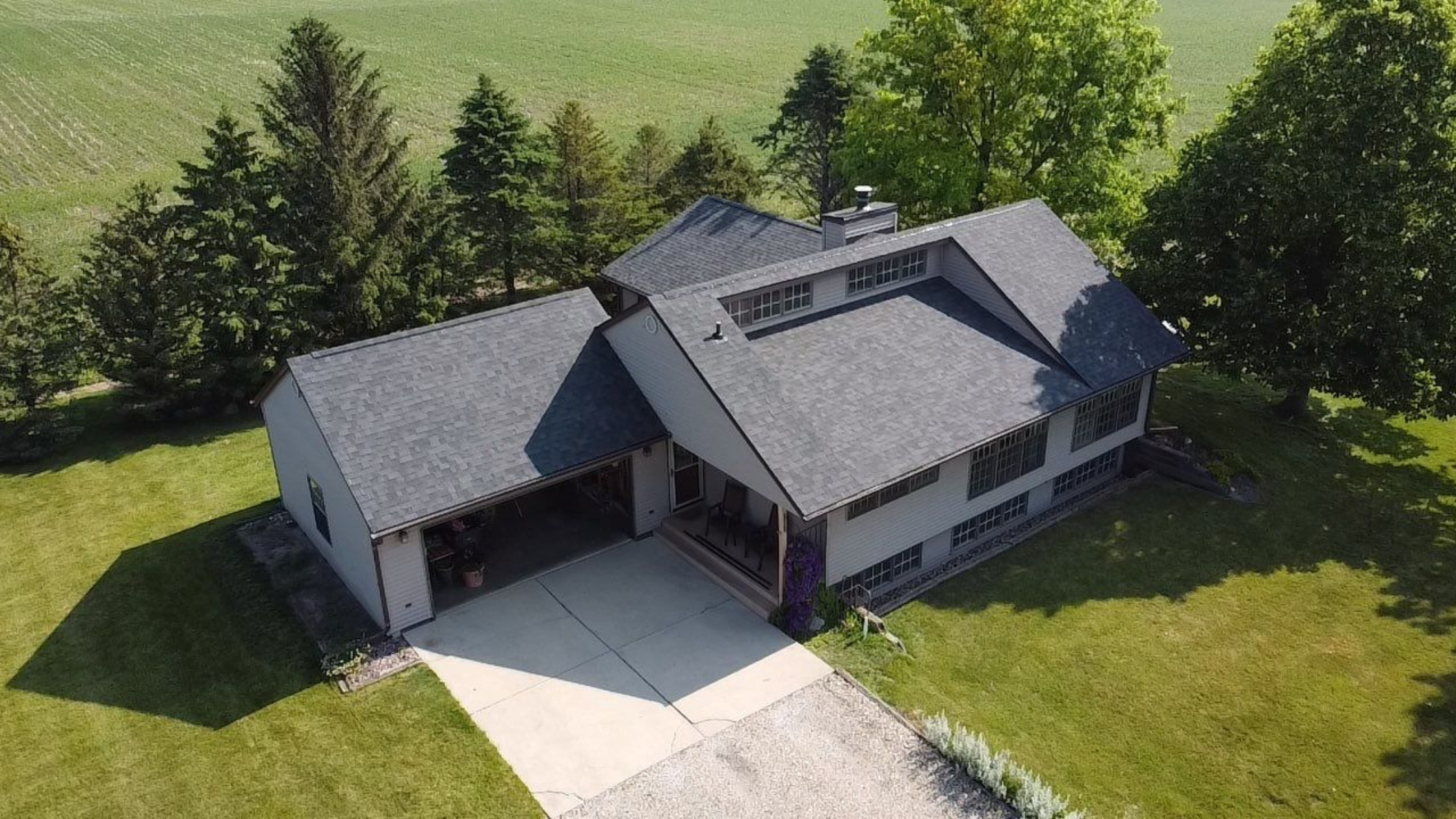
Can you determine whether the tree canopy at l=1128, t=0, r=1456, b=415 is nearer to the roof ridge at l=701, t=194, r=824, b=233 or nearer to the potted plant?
the roof ridge at l=701, t=194, r=824, b=233

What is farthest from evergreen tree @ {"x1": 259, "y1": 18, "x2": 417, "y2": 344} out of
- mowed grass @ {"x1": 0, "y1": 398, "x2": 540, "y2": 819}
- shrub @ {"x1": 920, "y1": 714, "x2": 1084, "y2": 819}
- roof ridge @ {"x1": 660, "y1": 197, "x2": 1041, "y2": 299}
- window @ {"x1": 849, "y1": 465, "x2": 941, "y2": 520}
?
shrub @ {"x1": 920, "y1": 714, "x2": 1084, "y2": 819}

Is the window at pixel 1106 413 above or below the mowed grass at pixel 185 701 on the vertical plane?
above

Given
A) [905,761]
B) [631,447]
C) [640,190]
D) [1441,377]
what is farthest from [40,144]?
[1441,377]

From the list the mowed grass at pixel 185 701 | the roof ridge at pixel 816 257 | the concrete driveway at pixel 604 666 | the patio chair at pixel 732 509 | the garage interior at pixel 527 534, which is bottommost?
the mowed grass at pixel 185 701

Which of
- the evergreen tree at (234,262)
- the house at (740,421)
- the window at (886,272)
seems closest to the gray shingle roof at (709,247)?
the window at (886,272)

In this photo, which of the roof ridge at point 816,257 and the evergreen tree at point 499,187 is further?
the evergreen tree at point 499,187

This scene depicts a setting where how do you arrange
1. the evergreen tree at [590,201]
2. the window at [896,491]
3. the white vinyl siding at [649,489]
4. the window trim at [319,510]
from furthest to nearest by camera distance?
the evergreen tree at [590,201] → the white vinyl siding at [649,489] → the window trim at [319,510] → the window at [896,491]

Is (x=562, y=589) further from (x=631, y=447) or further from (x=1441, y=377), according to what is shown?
(x=1441, y=377)

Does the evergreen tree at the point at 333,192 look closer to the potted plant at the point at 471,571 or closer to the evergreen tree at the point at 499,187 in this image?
the evergreen tree at the point at 499,187
